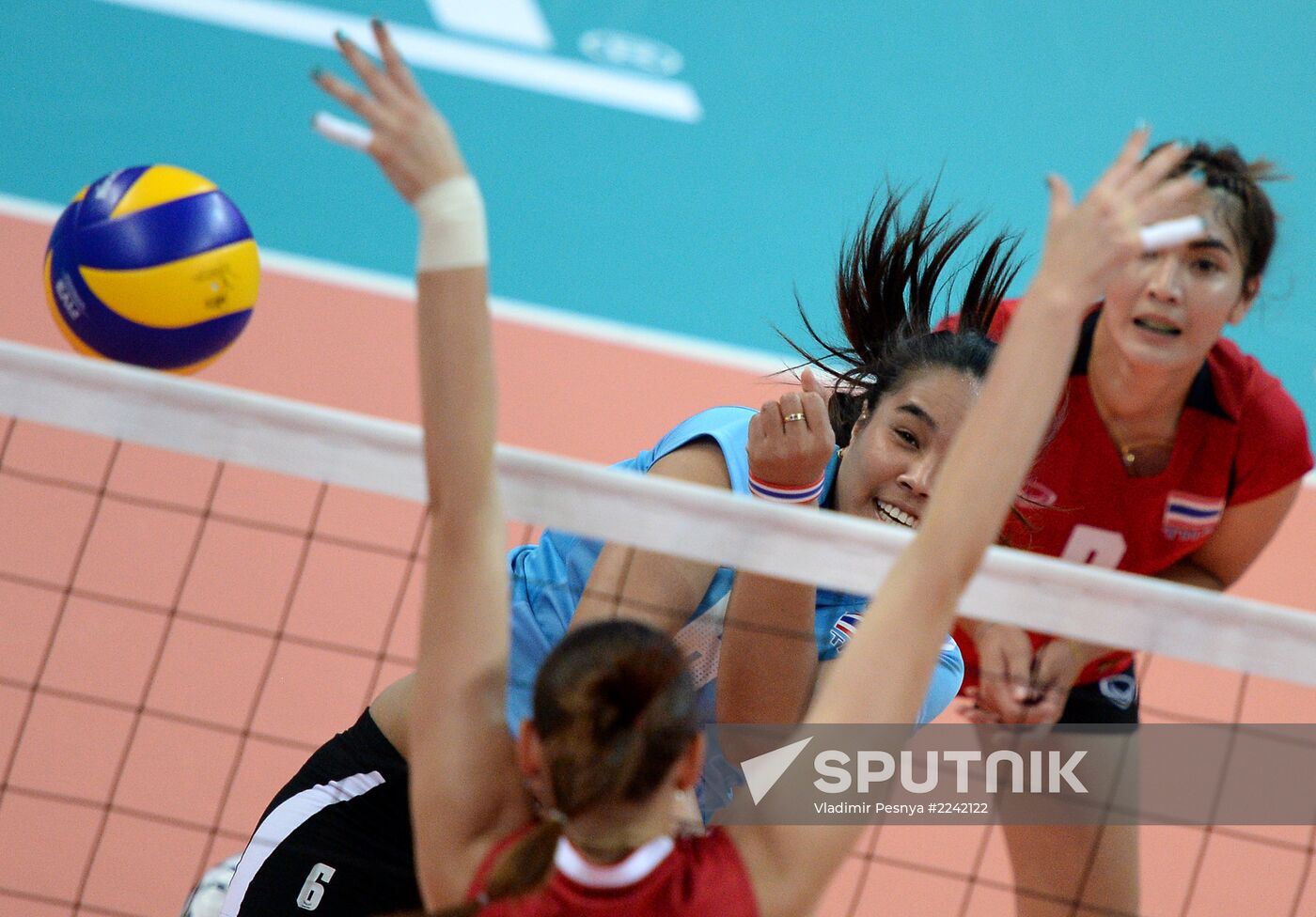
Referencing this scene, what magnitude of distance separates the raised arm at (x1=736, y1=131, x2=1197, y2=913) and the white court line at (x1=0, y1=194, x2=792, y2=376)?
15.3 ft

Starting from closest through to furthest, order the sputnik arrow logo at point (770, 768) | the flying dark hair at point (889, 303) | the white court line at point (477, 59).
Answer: the sputnik arrow logo at point (770, 768) < the flying dark hair at point (889, 303) < the white court line at point (477, 59)

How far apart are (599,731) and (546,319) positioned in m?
5.00

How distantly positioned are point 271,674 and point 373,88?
310 centimetres

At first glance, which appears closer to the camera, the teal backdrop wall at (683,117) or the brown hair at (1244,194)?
the brown hair at (1244,194)

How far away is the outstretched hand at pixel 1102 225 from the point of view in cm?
168

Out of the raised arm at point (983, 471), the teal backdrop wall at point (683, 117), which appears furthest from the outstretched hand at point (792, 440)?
the teal backdrop wall at point (683, 117)

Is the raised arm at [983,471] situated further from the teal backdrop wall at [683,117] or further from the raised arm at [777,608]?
the teal backdrop wall at [683,117]

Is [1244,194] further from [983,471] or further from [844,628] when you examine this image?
[983,471]

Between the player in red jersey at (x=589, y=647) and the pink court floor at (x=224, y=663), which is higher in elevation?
the player in red jersey at (x=589, y=647)

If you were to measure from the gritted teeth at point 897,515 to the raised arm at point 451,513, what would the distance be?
974 millimetres

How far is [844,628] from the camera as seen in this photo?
2.54 meters

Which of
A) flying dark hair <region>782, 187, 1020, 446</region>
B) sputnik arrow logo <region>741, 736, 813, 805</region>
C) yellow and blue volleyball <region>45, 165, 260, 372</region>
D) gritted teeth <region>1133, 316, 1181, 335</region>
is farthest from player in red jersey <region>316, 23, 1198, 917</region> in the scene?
gritted teeth <region>1133, 316, 1181, 335</region>

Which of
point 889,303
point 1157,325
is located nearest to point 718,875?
point 889,303

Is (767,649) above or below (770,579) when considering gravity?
below
